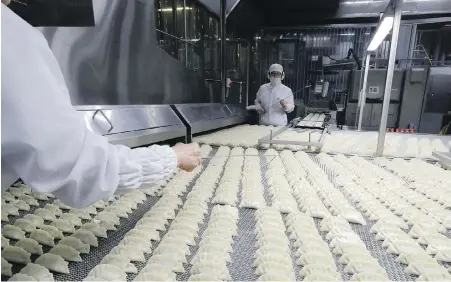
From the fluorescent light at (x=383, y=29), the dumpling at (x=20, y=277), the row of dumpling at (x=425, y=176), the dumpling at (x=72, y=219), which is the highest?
the fluorescent light at (x=383, y=29)

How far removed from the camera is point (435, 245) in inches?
40.5

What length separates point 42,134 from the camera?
0.59 meters

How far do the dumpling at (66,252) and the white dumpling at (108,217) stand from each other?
241 millimetres

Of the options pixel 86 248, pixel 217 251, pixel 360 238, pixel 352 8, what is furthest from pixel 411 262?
pixel 352 8

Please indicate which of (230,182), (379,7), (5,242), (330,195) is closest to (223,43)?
(230,182)

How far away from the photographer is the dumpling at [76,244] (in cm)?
96

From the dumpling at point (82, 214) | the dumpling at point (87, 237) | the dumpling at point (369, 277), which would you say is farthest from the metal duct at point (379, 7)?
the dumpling at point (87, 237)

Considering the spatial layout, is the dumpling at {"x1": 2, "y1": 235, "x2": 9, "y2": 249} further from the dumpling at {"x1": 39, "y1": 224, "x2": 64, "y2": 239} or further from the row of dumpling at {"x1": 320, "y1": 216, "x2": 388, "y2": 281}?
the row of dumpling at {"x1": 320, "y1": 216, "x2": 388, "y2": 281}

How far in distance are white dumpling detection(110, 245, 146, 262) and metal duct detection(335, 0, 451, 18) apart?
604cm

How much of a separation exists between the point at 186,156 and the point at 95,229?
0.50 metres

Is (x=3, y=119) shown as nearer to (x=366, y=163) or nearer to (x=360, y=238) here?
A: (x=360, y=238)

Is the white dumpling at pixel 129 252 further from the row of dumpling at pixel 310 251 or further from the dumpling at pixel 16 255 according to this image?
the row of dumpling at pixel 310 251

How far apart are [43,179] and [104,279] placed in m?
0.38

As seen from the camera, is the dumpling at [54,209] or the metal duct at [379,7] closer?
the dumpling at [54,209]
